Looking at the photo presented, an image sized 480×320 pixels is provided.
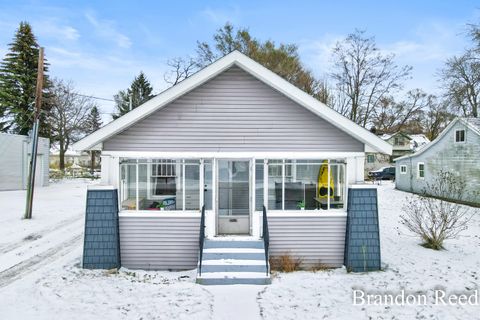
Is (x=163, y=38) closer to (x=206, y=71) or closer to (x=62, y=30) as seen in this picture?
(x=62, y=30)

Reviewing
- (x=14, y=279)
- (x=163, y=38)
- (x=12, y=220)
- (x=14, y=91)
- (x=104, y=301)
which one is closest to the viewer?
(x=104, y=301)

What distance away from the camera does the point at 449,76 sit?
26.5 metres

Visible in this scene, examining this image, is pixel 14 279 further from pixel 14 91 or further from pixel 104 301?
pixel 14 91

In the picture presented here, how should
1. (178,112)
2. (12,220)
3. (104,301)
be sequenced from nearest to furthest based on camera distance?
1. (104,301)
2. (178,112)
3. (12,220)

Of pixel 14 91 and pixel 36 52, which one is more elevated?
pixel 36 52

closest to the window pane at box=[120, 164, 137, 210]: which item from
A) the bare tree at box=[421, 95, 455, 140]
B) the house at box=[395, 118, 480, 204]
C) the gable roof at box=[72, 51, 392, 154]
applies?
the gable roof at box=[72, 51, 392, 154]

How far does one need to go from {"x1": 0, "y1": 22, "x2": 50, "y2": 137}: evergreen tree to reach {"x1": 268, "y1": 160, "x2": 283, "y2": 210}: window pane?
33.0m

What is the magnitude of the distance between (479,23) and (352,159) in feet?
64.5

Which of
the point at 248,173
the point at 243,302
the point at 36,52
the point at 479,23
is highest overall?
the point at 36,52

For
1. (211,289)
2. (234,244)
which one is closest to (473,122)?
(234,244)

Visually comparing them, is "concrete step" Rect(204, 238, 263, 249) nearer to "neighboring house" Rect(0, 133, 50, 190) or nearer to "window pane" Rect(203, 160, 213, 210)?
"window pane" Rect(203, 160, 213, 210)

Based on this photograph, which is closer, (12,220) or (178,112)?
(178,112)

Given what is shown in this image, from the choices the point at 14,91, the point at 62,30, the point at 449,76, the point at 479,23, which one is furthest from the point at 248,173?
the point at 14,91

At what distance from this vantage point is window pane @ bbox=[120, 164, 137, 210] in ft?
27.5
